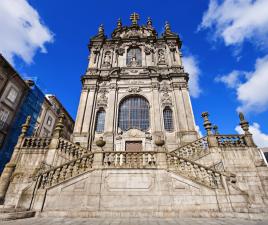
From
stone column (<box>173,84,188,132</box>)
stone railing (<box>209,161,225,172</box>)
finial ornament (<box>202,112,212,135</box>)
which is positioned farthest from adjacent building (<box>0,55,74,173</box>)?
stone railing (<box>209,161,225,172</box>)

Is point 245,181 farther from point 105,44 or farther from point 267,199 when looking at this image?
point 105,44

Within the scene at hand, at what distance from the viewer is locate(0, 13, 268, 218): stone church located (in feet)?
22.8

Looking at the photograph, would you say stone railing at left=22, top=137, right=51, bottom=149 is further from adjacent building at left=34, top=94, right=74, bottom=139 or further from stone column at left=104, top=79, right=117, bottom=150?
adjacent building at left=34, top=94, right=74, bottom=139

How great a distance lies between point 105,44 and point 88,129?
13.1 metres

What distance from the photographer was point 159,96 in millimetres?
16984

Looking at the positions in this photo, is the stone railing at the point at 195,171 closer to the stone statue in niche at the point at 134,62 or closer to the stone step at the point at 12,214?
the stone step at the point at 12,214

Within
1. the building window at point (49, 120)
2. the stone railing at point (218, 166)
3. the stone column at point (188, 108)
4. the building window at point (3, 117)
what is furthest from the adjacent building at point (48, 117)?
the stone railing at point (218, 166)

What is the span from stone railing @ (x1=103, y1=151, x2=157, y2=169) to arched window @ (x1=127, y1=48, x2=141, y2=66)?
14.1 m

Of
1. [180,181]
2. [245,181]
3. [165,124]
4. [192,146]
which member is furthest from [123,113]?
[245,181]

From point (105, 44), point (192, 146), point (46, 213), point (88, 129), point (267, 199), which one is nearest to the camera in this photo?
point (46, 213)

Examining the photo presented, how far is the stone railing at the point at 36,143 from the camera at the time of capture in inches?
439

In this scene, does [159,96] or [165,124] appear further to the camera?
[159,96]

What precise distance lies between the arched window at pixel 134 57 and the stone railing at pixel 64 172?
47.8 feet

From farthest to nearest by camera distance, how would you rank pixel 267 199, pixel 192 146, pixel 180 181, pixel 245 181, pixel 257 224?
pixel 192 146 < pixel 245 181 < pixel 267 199 < pixel 180 181 < pixel 257 224
